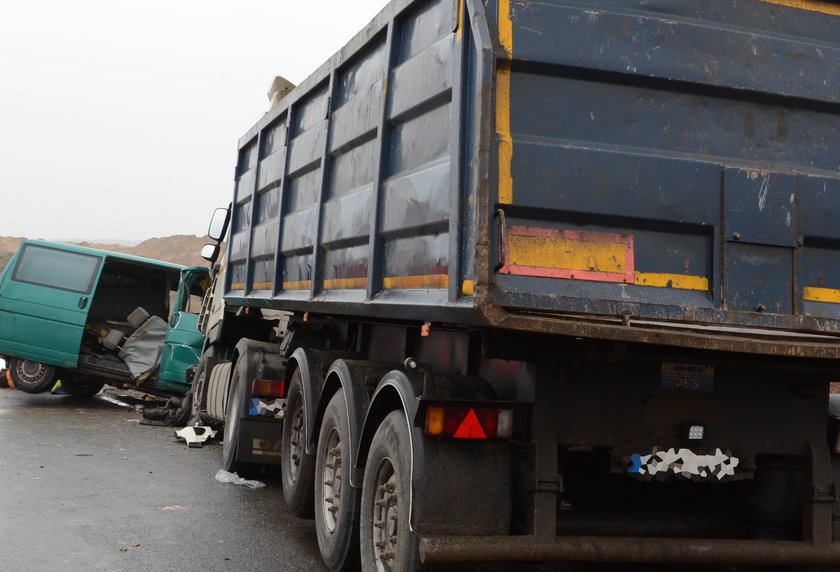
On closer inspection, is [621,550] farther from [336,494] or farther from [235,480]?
[235,480]

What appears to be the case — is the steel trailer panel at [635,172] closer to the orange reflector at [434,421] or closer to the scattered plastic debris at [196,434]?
the orange reflector at [434,421]

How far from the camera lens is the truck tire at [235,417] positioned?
760 cm

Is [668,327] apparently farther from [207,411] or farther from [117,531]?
[207,411]

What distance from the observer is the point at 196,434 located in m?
10.2

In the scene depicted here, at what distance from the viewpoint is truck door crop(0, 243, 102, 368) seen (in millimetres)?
12633

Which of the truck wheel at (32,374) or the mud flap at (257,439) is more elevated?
the truck wheel at (32,374)

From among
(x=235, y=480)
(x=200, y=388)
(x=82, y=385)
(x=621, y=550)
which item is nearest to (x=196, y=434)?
(x=200, y=388)

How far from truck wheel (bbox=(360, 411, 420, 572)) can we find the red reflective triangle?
25 cm

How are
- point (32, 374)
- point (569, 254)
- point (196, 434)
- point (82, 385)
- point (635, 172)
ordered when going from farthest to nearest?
point (82, 385)
point (32, 374)
point (196, 434)
point (635, 172)
point (569, 254)

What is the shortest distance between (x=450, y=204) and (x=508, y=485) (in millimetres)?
1093

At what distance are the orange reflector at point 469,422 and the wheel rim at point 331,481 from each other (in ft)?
5.39

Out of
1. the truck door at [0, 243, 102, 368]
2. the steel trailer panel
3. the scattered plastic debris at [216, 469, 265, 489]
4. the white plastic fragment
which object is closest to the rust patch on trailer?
the steel trailer panel

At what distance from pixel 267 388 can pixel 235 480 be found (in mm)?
844

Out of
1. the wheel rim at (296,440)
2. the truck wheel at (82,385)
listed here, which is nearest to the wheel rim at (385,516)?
the wheel rim at (296,440)
